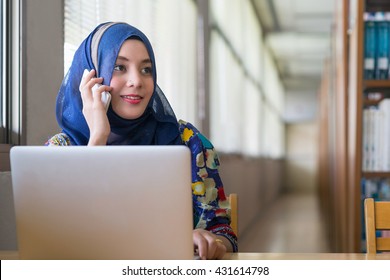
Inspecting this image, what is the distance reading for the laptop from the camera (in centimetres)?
89

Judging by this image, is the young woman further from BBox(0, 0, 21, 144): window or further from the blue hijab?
BBox(0, 0, 21, 144): window

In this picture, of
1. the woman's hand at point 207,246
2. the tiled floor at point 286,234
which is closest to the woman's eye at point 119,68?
the woman's hand at point 207,246

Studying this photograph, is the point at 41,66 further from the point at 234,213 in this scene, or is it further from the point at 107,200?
the point at 107,200

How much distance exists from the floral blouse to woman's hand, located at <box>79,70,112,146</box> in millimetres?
126

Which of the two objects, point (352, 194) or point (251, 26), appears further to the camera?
point (251, 26)

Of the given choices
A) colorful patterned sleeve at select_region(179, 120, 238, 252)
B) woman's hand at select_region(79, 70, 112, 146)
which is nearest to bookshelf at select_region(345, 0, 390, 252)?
colorful patterned sleeve at select_region(179, 120, 238, 252)

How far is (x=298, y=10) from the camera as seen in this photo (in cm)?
851

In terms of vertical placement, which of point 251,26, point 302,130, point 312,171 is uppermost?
point 251,26

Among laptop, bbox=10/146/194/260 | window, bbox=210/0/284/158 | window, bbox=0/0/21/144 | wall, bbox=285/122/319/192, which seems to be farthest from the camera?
wall, bbox=285/122/319/192

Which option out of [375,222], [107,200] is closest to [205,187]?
[375,222]

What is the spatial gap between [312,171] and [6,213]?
1753 centimetres

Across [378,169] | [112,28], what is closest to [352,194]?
[378,169]

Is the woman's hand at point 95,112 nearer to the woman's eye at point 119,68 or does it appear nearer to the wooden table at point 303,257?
the woman's eye at point 119,68

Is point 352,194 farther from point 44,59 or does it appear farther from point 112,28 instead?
point 112,28
